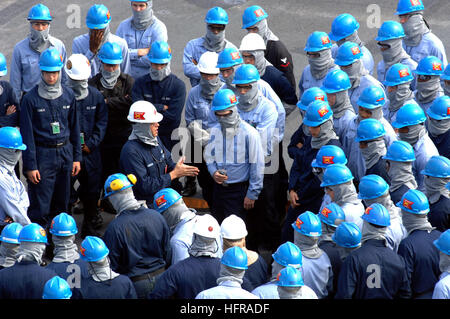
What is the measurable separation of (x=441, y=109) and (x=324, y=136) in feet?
4.77

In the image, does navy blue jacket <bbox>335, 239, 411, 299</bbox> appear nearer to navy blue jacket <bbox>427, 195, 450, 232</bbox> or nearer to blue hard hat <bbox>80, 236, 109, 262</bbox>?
navy blue jacket <bbox>427, 195, 450, 232</bbox>

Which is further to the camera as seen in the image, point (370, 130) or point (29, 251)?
point (370, 130)

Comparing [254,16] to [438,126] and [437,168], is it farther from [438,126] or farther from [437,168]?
[437,168]

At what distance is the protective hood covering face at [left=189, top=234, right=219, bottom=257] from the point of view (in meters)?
7.28

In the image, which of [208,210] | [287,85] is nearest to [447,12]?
[287,85]

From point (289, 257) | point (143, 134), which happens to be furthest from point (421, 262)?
point (143, 134)

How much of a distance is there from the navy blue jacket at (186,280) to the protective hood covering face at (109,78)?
3.82 meters

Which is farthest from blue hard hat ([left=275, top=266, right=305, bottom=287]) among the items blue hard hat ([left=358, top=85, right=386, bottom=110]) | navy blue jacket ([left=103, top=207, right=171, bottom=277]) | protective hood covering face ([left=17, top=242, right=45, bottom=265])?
blue hard hat ([left=358, top=85, right=386, bottom=110])

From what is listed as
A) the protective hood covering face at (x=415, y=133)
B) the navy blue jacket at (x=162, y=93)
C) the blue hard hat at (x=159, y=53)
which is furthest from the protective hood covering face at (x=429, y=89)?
the blue hard hat at (x=159, y=53)

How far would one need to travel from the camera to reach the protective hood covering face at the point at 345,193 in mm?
8156

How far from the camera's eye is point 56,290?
651cm

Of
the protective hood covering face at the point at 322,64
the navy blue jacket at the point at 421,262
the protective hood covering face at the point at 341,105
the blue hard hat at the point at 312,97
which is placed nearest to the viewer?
the navy blue jacket at the point at 421,262

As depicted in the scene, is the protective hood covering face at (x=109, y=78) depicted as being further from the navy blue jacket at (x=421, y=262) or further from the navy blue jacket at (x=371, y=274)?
the navy blue jacket at (x=421, y=262)
